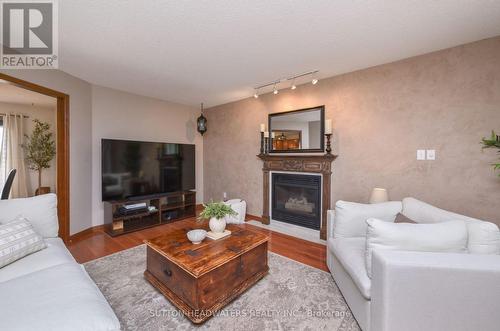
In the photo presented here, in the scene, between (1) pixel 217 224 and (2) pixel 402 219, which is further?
(1) pixel 217 224

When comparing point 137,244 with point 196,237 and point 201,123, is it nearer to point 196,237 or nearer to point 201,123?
point 196,237

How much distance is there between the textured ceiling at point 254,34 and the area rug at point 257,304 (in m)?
2.36

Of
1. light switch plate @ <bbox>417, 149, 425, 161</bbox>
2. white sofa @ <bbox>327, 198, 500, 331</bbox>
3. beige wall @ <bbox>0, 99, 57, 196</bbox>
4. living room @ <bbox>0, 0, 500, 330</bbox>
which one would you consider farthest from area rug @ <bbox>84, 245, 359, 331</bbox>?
beige wall @ <bbox>0, 99, 57, 196</bbox>

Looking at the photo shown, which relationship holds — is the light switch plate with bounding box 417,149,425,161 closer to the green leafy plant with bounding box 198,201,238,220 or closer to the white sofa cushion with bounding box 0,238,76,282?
the green leafy plant with bounding box 198,201,238,220

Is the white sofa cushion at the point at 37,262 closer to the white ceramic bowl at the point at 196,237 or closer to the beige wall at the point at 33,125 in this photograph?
the white ceramic bowl at the point at 196,237

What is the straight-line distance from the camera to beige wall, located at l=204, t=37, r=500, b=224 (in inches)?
86.0

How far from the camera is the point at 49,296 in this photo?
1.11 m

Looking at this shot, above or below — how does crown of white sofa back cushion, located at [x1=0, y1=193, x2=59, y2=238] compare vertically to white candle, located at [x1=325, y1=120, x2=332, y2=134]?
below

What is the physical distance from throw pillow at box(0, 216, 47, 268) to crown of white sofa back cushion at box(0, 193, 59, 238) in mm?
105

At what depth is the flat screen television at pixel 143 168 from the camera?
→ 3.30 m

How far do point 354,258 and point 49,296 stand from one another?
195cm
